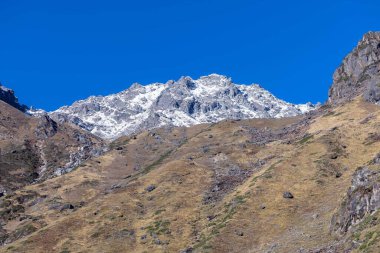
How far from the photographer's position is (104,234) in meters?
126

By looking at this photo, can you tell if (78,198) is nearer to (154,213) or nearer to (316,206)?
(154,213)

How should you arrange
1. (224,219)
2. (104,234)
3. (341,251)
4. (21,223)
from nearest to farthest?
(341,251)
(224,219)
(104,234)
(21,223)

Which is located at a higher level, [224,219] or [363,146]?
[363,146]

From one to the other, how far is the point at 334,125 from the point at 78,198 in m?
96.5

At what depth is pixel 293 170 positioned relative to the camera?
13350 centimetres

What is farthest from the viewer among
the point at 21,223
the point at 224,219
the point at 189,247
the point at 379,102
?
the point at 379,102

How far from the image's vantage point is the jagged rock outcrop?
250 ft

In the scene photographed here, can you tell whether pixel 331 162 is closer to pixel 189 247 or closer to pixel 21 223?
pixel 189 247

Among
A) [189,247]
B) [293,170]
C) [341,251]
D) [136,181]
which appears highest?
[136,181]

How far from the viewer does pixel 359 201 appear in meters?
78.6

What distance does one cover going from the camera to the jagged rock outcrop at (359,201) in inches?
2997

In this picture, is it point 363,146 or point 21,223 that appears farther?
point 21,223

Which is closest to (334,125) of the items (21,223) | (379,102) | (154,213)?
(379,102)

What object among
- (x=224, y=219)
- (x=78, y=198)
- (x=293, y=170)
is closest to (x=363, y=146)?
(x=293, y=170)
